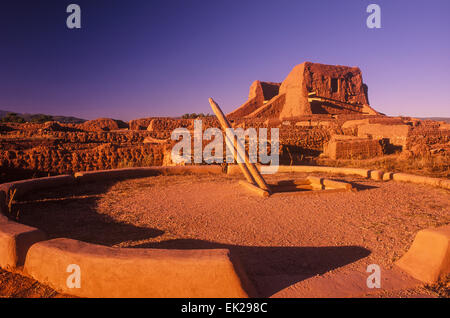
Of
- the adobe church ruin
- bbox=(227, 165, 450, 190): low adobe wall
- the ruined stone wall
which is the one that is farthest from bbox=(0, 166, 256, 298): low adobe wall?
the adobe church ruin

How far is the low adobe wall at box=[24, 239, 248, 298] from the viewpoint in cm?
171

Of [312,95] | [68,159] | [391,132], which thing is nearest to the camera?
[68,159]

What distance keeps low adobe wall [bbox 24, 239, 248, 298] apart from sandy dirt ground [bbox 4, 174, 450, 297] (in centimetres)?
30

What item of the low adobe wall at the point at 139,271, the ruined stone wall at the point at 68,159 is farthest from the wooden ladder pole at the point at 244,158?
the ruined stone wall at the point at 68,159

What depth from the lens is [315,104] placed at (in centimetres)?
2833

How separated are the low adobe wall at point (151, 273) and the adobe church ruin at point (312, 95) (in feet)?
82.7

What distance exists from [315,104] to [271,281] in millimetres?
28474

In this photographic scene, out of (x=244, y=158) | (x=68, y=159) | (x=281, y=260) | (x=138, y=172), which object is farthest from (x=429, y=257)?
(x=68, y=159)

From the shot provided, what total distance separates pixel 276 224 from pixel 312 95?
90.8ft

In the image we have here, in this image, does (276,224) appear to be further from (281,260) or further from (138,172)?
(138,172)

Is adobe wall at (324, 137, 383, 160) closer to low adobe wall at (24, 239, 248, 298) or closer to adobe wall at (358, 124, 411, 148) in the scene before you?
adobe wall at (358, 124, 411, 148)

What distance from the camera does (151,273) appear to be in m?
1.74

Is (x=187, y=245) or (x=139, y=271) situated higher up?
(x=139, y=271)
